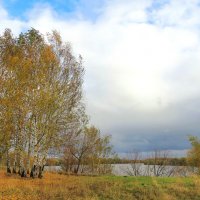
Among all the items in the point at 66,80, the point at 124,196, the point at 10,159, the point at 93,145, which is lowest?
the point at 124,196

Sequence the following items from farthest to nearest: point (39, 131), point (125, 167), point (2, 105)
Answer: point (125, 167) < point (39, 131) < point (2, 105)

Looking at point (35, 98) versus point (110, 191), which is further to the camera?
point (35, 98)

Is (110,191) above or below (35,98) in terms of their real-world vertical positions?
below

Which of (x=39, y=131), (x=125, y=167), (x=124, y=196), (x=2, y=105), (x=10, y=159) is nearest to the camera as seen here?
(x=124, y=196)

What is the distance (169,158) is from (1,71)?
43032 millimetres

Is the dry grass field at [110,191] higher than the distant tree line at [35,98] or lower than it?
lower

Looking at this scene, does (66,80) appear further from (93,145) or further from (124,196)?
(93,145)

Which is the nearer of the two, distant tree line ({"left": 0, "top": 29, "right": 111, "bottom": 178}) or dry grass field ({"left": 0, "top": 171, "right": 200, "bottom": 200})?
dry grass field ({"left": 0, "top": 171, "right": 200, "bottom": 200})

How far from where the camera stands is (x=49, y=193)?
2677cm

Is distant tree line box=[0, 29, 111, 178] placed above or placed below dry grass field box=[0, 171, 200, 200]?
above

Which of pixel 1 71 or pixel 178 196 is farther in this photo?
pixel 1 71

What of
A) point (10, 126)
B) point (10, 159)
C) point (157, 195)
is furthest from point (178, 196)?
point (10, 159)

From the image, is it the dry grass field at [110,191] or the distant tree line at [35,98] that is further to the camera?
the distant tree line at [35,98]

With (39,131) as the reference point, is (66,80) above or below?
above
